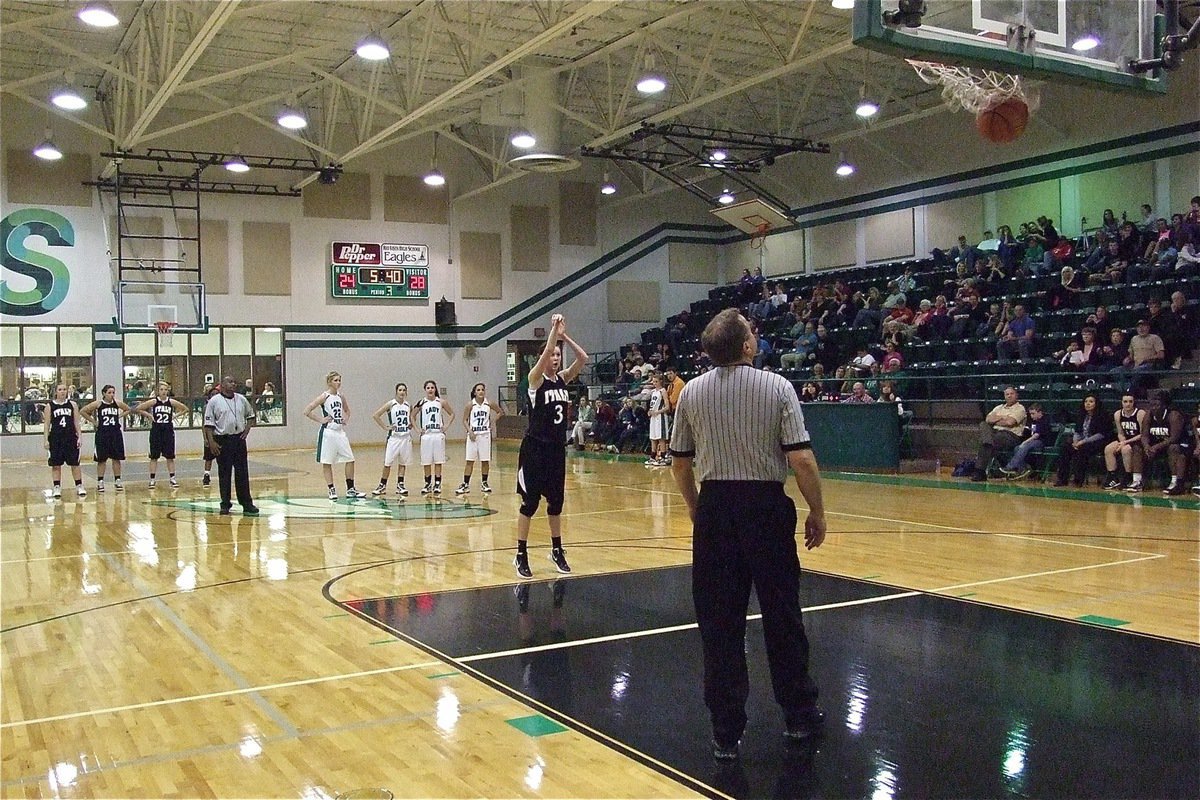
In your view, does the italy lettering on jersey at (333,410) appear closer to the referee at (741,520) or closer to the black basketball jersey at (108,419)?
the black basketball jersey at (108,419)

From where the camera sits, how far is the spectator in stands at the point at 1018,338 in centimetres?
1659

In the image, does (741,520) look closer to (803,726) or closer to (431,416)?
(803,726)

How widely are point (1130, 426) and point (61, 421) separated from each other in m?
14.8

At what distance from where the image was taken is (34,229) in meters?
24.0

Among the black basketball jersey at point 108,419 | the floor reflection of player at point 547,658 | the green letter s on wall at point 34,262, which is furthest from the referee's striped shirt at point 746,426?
the green letter s on wall at point 34,262

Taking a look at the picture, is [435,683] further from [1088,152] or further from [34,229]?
[34,229]

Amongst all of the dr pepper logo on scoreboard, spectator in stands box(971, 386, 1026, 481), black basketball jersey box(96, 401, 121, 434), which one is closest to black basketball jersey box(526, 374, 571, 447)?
spectator in stands box(971, 386, 1026, 481)

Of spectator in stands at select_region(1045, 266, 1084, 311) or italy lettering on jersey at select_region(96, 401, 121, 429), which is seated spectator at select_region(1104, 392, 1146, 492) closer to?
spectator in stands at select_region(1045, 266, 1084, 311)

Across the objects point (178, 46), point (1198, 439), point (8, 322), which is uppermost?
point (178, 46)

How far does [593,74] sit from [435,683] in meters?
19.2

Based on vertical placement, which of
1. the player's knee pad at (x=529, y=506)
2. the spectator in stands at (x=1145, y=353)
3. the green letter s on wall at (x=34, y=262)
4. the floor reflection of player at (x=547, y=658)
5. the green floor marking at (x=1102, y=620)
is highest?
the green letter s on wall at (x=34, y=262)

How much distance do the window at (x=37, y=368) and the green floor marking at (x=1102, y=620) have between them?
23.1 metres

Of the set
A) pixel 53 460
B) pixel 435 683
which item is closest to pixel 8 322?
pixel 53 460

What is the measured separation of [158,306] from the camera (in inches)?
896
